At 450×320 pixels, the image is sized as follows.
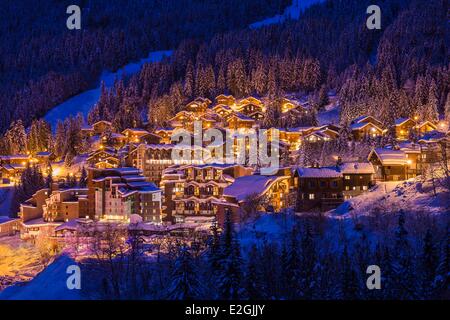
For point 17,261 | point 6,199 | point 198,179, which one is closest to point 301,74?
point 198,179

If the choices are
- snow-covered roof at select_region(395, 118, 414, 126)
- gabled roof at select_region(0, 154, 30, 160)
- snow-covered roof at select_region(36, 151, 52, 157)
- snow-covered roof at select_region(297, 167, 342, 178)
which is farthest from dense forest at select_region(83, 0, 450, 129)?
snow-covered roof at select_region(297, 167, 342, 178)

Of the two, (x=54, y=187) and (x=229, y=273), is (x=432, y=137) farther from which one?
(x=54, y=187)

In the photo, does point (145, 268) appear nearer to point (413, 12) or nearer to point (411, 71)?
point (411, 71)

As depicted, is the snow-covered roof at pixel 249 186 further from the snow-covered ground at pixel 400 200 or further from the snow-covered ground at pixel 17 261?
the snow-covered ground at pixel 17 261

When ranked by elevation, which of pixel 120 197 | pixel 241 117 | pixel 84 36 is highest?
pixel 84 36

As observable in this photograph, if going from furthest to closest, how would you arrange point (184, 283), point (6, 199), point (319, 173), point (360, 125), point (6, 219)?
point (6, 199) < point (6, 219) < point (360, 125) < point (319, 173) < point (184, 283)

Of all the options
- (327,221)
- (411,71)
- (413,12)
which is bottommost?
(327,221)
